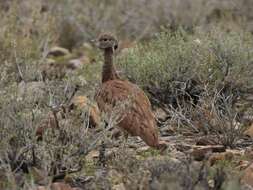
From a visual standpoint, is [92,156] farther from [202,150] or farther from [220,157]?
[220,157]

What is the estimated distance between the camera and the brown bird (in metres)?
6.20

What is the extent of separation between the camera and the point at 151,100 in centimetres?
800

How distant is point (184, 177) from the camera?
4.88 meters

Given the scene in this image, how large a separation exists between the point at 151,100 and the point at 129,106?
1666 mm

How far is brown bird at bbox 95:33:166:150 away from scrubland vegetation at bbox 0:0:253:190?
0.15 m

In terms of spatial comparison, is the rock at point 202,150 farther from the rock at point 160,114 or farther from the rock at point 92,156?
the rock at point 160,114

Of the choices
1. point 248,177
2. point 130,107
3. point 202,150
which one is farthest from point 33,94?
point 248,177

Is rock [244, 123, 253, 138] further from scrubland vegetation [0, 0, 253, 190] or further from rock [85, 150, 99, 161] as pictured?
rock [85, 150, 99, 161]

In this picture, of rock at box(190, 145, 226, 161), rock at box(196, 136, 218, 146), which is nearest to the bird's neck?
rock at box(196, 136, 218, 146)

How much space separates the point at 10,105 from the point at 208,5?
7.92 m

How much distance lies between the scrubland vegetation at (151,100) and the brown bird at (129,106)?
0.49ft

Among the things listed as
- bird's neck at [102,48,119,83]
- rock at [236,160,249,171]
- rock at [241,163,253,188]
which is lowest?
rock at [236,160,249,171]

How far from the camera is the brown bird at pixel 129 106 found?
6.20 m

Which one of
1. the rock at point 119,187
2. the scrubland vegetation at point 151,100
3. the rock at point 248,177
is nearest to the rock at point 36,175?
the scrubland vegetation at point 151,100
